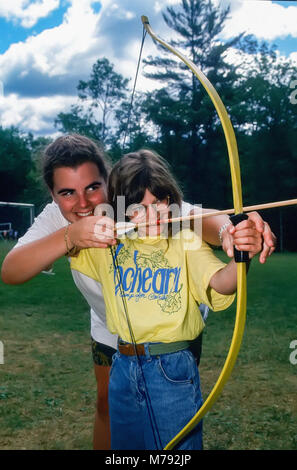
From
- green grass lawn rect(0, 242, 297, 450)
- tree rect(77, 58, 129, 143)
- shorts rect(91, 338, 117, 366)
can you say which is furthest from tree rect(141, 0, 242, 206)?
shorts rect(91, 338, 117, 366)

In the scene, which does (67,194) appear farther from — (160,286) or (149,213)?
(160,286)

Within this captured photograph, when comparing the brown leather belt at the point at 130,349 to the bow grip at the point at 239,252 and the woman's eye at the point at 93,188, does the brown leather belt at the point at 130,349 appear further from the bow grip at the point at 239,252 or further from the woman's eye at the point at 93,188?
the woman's eye at the point at 93,188

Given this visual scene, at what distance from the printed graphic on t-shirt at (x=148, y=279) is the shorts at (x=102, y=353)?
1.63ft

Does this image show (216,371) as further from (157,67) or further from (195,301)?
(157,67)

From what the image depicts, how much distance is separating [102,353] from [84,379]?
1.46 meters

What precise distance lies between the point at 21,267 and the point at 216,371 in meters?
2.23

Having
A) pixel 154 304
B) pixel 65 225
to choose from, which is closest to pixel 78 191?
pixel 65 225

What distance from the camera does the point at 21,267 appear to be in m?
1.33

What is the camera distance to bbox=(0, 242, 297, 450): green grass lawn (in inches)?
89.6

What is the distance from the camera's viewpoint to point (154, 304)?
1242mm

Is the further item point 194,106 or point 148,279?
point 194,106

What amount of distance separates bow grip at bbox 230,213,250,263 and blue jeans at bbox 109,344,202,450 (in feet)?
1.05

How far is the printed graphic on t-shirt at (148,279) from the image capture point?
4.07 feet

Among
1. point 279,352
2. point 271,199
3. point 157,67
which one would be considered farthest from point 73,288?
point 271,199
